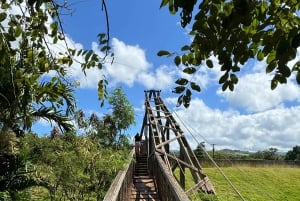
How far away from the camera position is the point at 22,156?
25.1 feet

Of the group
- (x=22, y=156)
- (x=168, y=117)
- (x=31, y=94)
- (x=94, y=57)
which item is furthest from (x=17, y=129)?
(x=168, y=117)

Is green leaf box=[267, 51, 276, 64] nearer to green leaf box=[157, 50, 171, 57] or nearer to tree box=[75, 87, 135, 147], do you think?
green leaf box=[157, 50, 171, 57]

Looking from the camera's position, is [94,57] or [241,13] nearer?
[241,13]

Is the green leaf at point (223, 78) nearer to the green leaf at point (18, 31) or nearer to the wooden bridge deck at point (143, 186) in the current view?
the green leaf at point (18, 31)

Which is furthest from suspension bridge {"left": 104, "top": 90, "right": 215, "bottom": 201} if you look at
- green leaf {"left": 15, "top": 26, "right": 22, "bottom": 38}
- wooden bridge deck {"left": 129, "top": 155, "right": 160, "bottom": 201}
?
green leaf {"left": 15, "top": 26, "right": 22, "bottom": 38}

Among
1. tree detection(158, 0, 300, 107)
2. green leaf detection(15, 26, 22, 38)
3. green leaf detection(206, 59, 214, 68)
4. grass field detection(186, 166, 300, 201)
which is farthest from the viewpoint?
grass field detection(186, 166, 300, 201)

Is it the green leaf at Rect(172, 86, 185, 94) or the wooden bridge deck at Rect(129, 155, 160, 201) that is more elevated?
the green leaf at Rect(172, 86, 185, 94)

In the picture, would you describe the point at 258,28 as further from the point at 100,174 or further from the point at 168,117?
the point at 168,117

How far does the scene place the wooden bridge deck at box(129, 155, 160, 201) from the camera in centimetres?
1053

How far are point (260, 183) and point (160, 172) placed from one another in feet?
63.2

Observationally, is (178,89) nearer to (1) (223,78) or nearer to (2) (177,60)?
(2) (177,60)

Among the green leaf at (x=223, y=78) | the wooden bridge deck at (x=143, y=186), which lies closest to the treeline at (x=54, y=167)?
the wooden bridge deck at (x=143, y=186)

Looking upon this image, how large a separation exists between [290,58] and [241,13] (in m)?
0.20

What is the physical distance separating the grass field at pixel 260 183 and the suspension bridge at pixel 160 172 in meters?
3.28
